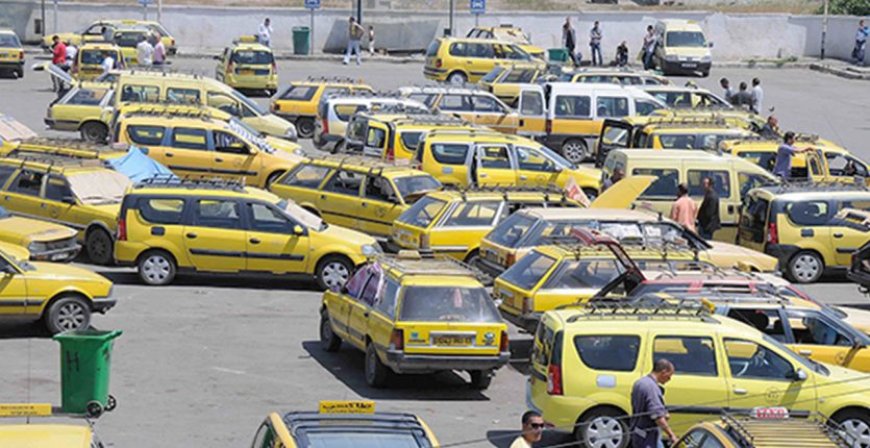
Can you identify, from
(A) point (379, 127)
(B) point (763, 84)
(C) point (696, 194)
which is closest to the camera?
(C) point (696, 194)

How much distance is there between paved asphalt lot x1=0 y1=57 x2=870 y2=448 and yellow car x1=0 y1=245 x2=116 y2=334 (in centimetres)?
34

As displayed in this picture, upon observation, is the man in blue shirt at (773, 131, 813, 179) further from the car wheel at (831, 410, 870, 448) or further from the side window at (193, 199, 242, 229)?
the car wheel at (831, 410, 870, 448)

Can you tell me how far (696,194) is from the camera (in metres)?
28.3

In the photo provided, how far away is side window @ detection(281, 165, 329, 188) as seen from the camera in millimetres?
27625

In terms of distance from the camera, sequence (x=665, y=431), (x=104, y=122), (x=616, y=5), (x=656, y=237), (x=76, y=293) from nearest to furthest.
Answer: (x=665, y=431), (x=76, y=293), (x=656, y=237), (x=104, y=122), (x=616, y=5)

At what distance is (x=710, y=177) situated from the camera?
2822cm

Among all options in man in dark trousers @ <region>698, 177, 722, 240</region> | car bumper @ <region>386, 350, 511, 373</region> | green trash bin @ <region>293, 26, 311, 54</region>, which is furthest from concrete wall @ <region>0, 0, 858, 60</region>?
car bumper @ <region>386, 350, 511, 373</region>

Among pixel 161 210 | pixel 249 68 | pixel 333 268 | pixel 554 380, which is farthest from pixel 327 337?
pixel 249 68

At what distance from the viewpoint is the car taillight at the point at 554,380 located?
625 inches

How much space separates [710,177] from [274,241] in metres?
8.01

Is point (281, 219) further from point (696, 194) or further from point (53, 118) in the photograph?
point (53, 118)

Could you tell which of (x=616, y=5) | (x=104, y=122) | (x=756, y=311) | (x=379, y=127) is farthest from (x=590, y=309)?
(x=616, y=5)

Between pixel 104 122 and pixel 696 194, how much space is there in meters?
13.9

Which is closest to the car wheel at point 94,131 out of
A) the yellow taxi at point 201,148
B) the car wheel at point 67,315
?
the yellow taxi at point 201,148
